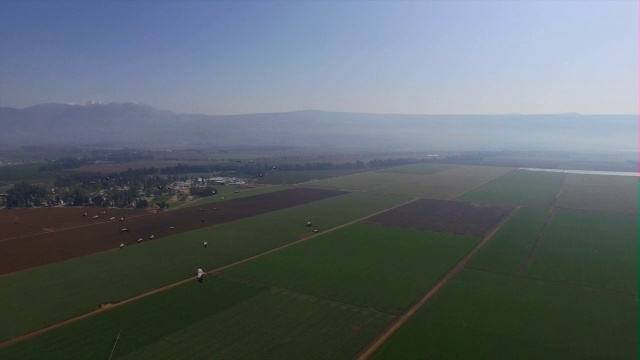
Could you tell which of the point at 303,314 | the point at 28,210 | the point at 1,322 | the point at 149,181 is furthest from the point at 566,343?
the point at 149,181

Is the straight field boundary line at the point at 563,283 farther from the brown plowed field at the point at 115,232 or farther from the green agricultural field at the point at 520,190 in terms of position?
the green agricultural field at the point at 520,190

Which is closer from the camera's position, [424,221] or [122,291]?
[122,291]

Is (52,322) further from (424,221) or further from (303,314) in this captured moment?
(424,221)

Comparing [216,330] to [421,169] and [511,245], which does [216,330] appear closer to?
[511,245]

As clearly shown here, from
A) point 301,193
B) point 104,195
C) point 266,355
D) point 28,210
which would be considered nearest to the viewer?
point 266,355

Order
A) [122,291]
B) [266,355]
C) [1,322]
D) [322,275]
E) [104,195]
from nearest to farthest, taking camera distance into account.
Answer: [266,355] → [1,322] → [122,291] → [322,275] → [104,195]

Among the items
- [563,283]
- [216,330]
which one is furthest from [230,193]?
[563,283]
